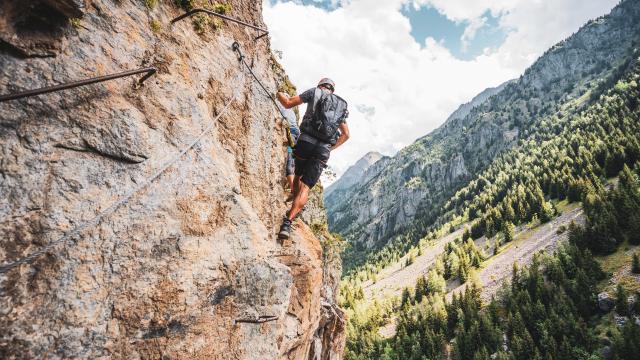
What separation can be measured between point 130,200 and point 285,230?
3682 millimetres

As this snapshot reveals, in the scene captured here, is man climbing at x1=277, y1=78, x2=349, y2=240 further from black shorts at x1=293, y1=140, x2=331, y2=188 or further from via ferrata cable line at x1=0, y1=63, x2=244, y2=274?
via ferrata cable line at x1=0, y1=63, x2=244, y2=274

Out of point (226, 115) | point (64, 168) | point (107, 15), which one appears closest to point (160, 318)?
point (64, 168)

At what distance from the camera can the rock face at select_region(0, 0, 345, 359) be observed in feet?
11.7

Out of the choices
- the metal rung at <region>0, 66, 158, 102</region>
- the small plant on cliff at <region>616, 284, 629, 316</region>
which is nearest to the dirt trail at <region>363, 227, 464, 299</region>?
the small plant on cliff at <region>616, 284, 629, 316</region>

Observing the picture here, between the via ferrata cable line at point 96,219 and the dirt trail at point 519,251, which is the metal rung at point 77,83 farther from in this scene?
the dirt trail at point 519,251

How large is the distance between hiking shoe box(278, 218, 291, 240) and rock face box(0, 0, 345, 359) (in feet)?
0.91

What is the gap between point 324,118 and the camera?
7.50 metres

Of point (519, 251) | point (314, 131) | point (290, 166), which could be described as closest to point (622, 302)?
point (519, 251)

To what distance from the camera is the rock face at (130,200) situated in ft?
11.7

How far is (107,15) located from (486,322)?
57473mm

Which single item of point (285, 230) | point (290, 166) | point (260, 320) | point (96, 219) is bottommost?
point (260, 320)

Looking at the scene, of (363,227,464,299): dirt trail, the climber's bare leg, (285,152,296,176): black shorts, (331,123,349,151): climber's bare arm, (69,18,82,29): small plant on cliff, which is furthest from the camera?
(363,227,464,299): dirt trail

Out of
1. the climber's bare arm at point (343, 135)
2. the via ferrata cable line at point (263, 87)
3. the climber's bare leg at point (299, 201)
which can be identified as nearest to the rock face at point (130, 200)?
the via ferrata cable line at point (263, 87)

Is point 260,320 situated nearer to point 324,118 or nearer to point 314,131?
point 314,131
